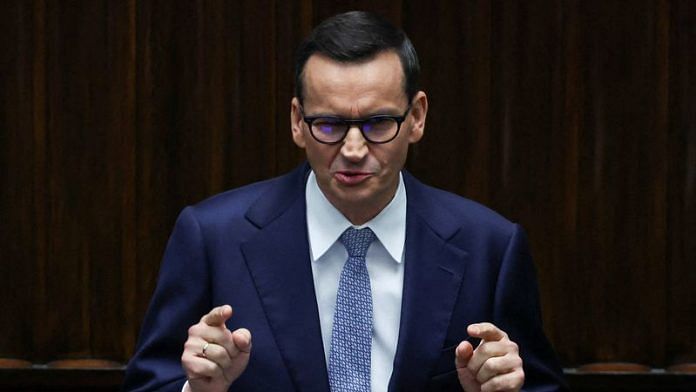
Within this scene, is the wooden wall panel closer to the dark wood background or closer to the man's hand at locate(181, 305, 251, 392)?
the dark wood background

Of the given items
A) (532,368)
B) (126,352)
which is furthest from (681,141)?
(126,352)

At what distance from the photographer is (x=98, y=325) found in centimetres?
394

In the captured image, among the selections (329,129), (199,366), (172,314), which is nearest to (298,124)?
(329,129)

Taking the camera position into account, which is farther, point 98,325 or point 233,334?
point 98,325

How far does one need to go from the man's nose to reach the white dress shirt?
0.20 metres

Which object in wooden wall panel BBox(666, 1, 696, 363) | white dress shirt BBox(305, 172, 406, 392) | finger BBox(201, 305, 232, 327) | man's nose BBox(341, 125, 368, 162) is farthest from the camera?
wooden wall panel BBox(666, 1, 696, 363)

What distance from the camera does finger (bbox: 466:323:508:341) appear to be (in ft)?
8.13

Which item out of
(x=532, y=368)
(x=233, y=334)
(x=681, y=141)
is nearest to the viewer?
(x=233, y=334)

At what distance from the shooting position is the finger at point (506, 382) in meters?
Result: 2.50

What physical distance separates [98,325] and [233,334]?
154 centimetres

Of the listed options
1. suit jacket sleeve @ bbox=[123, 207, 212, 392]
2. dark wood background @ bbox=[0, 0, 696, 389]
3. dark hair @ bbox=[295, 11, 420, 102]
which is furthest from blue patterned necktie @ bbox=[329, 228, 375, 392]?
dark wood background @ bbox=[0, 0, 696, 389]

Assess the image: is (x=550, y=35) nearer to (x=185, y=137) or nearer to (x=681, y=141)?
(x=681, y=141)

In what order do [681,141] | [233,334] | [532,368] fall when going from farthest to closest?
[681,141] → [532,368] → [233,334]

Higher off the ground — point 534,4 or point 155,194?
point 534,4
